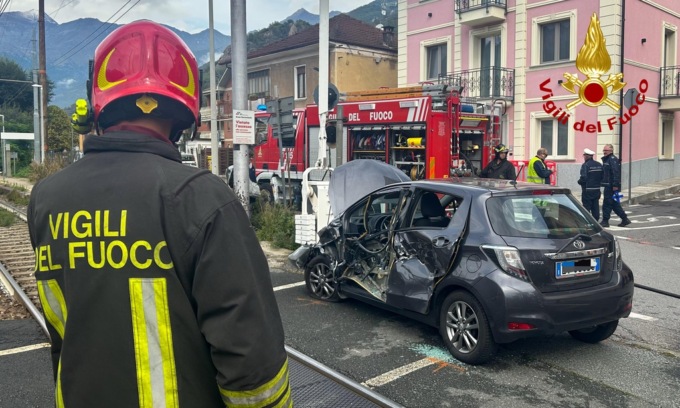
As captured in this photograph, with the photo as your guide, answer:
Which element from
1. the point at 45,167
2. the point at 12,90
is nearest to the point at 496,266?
the point at 45,167

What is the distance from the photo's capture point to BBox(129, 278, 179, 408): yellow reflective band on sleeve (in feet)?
5.58

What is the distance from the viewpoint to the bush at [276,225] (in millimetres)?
11352

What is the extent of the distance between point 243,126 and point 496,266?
294 inches

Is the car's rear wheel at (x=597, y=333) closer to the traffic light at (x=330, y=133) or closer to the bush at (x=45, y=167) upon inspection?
the traffic light at (x=330, y=133)

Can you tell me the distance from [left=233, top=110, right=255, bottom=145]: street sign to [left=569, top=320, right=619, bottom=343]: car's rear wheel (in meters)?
7.47

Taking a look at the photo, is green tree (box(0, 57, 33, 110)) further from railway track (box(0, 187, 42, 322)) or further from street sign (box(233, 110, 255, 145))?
street sign (box(233, 110, 255, 145))

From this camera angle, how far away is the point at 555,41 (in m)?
23.6

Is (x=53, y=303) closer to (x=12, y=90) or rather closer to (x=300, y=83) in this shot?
(x=300, y=83)

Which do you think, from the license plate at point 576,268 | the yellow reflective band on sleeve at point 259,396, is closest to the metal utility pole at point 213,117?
the license plate at point 576,268

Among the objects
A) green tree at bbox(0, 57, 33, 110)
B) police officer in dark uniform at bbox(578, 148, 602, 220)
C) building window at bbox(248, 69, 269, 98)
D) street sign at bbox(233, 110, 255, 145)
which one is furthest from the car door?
green tree at bbox(0, 57, 33, 110)

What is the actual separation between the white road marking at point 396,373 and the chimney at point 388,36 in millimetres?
32345

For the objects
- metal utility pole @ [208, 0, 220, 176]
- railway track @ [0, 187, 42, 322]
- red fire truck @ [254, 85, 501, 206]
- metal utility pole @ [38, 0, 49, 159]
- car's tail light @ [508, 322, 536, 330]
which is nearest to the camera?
car's tail light @ [508, 322, 536, 330]

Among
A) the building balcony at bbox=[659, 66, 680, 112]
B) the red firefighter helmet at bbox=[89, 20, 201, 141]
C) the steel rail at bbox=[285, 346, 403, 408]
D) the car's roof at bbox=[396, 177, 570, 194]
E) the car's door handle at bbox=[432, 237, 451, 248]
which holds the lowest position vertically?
the steel rail at bbox=[285, 346, 403, 408]

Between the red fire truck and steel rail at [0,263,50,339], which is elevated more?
the red fire truck
